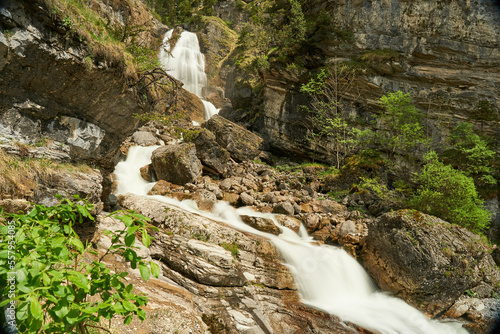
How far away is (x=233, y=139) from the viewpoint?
1845 centimetres

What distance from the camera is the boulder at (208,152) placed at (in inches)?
612

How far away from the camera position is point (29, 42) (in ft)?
13.6

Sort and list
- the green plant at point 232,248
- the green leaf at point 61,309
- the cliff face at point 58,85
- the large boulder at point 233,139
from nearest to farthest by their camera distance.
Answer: the green leaf at point 61,309 < the cliff face at point 58,85 < the green plant at point 232,248 < the large boulder at point 233,139

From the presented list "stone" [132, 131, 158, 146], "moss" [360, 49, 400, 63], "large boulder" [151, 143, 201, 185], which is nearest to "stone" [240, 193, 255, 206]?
"large boulder" [151, 143, 201, 185]

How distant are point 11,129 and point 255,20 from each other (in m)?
24.3

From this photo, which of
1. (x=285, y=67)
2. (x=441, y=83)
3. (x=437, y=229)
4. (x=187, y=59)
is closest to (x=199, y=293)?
(x=437, y=229)

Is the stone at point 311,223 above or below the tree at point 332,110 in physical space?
below

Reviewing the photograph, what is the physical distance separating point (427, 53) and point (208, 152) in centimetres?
1565

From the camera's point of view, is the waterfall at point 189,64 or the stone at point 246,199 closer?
the stone at point 246,199

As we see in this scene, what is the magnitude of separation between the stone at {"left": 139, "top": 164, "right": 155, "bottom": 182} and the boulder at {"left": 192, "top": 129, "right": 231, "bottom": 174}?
286cm

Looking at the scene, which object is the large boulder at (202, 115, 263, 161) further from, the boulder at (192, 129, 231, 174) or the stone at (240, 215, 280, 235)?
the stone at (240, 215, 280, 235)

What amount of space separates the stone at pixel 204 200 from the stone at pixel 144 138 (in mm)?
7172

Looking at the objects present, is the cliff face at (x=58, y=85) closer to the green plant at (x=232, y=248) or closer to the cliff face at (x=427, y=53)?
A: the green plant at (x=232, y=248)

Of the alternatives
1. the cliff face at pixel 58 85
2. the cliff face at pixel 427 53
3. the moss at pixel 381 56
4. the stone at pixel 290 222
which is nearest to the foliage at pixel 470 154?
the cliff face at pixel 427 53
